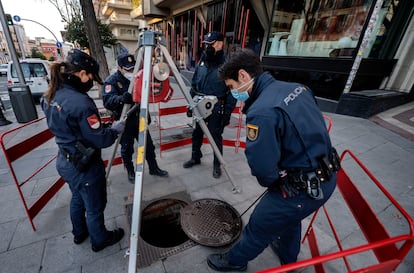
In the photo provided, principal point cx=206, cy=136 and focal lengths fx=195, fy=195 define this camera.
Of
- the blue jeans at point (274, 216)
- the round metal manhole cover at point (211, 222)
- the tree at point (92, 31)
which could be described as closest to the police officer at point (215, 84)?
the round metal manhole cover at point (211, 222)

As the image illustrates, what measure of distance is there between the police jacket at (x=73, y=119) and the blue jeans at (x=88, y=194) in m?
0.22

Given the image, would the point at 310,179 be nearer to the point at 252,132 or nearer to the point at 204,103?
the point at 252,132

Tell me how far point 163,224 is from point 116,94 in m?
1.86

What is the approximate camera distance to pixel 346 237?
231 centimetres

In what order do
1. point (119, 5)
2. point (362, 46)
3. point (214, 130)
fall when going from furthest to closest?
1. point (119, 5)
2. point (362, 46)
3. point (214, 130)

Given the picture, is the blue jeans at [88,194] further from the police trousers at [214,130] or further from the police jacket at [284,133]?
the police trousers at [214,130]

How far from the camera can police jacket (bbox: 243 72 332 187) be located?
1.24m

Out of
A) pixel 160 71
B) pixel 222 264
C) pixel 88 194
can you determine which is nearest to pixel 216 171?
pixel 222 264

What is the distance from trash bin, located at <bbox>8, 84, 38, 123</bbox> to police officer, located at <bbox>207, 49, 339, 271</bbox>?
7.12 m

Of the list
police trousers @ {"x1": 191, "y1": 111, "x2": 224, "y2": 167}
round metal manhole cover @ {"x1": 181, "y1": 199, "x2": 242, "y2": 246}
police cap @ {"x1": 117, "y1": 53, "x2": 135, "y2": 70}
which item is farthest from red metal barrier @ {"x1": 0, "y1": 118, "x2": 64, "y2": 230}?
police trousers @ {"x1": 191, "y1": 111, "x2": 224, "y2": 167}

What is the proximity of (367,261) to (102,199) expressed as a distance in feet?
9.06

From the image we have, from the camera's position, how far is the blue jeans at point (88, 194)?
173 centimetres

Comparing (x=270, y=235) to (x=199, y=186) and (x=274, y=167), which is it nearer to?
(x=274, y=167)

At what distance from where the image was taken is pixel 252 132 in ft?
4.25
